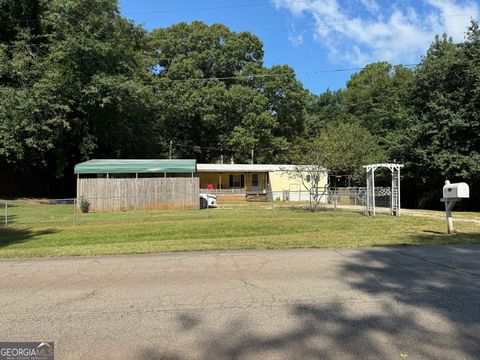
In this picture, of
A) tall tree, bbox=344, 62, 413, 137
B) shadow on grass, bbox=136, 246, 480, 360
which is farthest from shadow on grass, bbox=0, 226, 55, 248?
tall tree, bbox=344, 62, 413, 137

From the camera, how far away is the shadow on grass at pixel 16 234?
14.6m

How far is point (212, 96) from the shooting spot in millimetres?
50375

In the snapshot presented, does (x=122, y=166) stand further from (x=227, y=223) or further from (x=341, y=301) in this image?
(x=341, y=301)

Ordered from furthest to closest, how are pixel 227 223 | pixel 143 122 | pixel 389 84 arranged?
1. pixel 389 84
2. pixel 143 122
3. pixel 227 223

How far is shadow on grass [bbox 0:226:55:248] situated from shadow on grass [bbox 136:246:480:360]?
35.2 ft

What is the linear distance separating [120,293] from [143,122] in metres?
37.3

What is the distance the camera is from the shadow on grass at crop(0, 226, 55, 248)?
14561 mm

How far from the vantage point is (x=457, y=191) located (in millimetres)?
12836

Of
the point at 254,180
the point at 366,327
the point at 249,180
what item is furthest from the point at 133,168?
the point at 366,327

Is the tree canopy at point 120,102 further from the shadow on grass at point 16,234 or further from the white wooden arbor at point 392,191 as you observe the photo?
the shadow on grass at point 16,234

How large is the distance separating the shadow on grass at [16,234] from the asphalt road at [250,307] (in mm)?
5543

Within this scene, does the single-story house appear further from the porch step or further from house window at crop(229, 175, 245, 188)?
the porch step

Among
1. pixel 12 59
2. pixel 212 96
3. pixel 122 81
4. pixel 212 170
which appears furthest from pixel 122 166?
pixel 212 96

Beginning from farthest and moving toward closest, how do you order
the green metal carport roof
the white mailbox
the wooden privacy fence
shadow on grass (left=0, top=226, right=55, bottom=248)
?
the green metal carport roof, the wooden privacy fence, shadow on grass (left=0, top=226, right=55, bottom=248), the white mailbox
